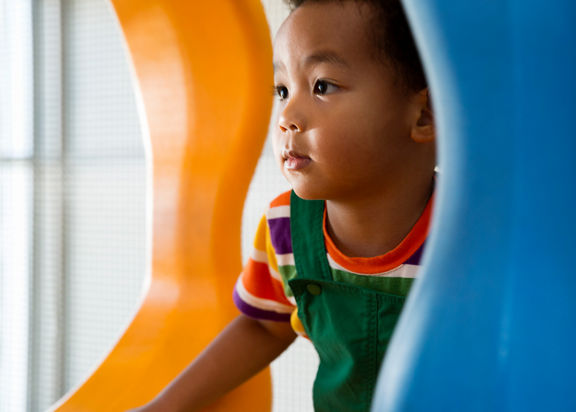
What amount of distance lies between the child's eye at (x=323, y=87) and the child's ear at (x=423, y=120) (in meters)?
0.05

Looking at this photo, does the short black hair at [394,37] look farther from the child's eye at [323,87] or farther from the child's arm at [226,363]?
the child's arm at [226,363]

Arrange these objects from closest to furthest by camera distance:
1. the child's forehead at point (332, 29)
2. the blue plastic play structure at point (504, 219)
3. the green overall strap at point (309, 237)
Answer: the blue plastic play structure at point (504, 219) → the child's forehead at point (332, 29) → the green overall strap at point (309, 237)

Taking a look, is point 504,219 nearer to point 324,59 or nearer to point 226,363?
point 324,59

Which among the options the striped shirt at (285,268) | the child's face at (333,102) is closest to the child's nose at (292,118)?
the child's face at (333,102)

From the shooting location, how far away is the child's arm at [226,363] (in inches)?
16.8

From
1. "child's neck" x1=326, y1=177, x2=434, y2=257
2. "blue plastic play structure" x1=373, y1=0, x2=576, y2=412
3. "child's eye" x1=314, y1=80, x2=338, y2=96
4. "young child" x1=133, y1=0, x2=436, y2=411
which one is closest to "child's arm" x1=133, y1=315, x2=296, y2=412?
"young child" x1=133, y1=0, x2=436, y2=411

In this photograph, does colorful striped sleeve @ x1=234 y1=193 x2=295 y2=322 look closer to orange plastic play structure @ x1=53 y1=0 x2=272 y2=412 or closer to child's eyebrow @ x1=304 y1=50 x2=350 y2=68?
orange plastic play structure @ x1=53 y1=0 x2=272 y2=412

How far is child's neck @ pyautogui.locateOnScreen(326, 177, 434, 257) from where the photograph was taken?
15.2 inches

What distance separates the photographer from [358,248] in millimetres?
416

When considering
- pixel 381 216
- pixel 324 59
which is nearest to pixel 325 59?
pixel 324 59

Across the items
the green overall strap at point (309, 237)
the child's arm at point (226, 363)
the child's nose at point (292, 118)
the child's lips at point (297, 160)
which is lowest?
the child's arm at point (226, 363)

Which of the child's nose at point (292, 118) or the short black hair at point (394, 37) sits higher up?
the short black hair at point (394, 37)

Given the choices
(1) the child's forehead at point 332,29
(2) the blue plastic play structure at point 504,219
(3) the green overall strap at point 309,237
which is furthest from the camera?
(3) the green overall strap at point 309,237

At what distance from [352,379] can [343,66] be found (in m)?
0.20
